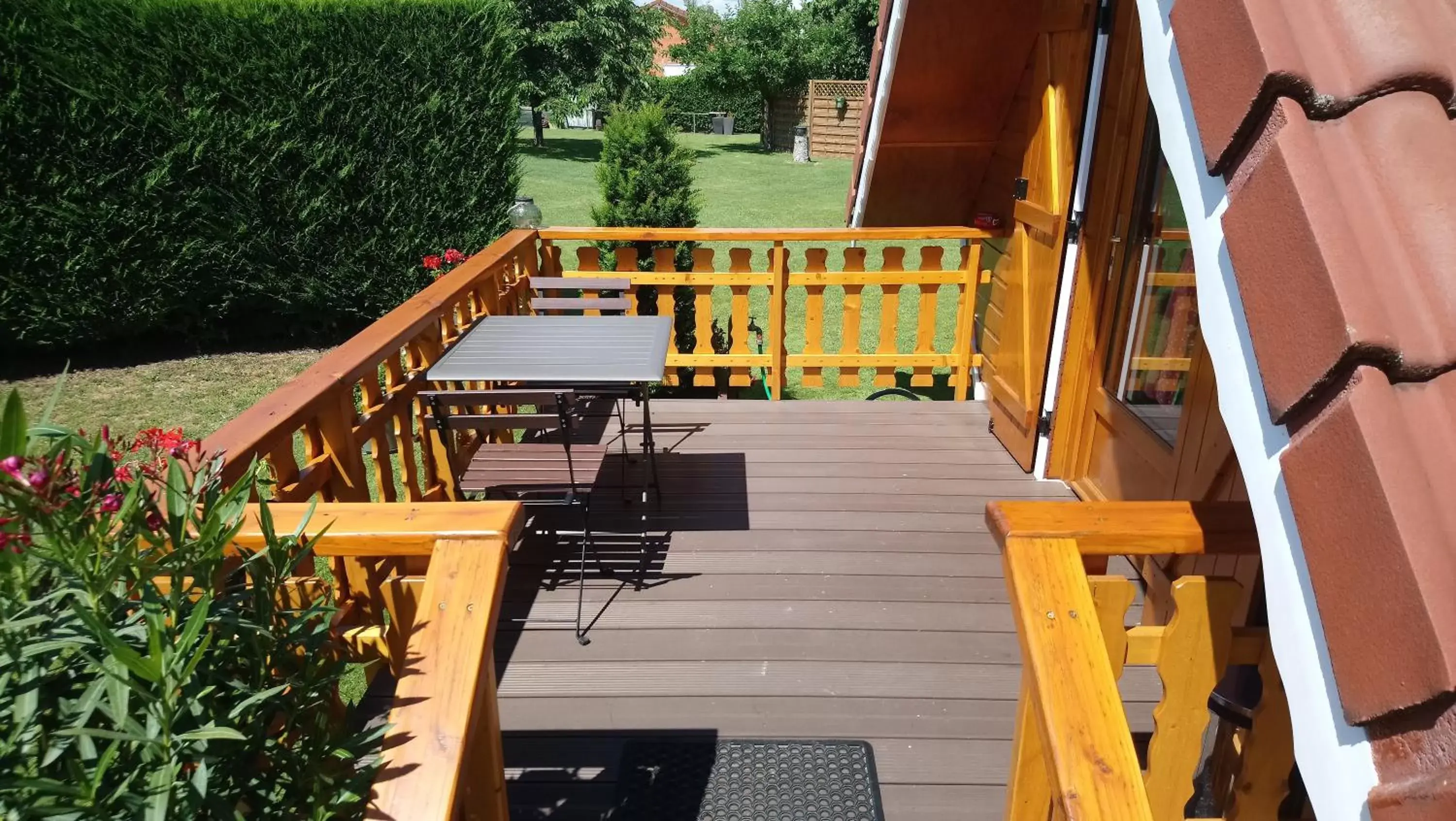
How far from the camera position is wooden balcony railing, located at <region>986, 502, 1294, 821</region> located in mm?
1263

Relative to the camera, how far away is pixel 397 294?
27.8 ft

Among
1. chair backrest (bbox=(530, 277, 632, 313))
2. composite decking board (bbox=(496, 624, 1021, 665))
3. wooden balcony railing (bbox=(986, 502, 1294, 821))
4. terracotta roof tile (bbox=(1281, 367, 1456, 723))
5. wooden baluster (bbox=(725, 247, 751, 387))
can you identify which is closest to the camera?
terracotta roof tile (bbox=(1281, 367, 1456, 723))

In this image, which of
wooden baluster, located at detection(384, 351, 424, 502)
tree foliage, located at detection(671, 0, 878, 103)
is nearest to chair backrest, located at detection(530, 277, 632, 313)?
wooden baluster, located at detection(384, 351, 424, 502)

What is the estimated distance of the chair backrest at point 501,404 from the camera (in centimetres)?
303

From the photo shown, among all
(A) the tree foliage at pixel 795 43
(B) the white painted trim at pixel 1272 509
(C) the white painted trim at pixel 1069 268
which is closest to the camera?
(B) the white painted trim at pixel 1272 509

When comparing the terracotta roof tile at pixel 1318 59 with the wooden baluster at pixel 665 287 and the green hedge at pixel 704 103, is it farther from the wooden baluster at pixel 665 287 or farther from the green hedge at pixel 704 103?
the green hedge at pixel 704 103

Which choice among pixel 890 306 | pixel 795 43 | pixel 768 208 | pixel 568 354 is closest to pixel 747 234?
pixel 890 306

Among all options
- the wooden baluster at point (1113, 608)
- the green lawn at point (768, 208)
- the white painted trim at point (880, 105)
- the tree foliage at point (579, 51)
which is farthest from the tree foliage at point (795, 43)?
the wooden baluster at point (1113, 608)

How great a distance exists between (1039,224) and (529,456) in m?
2.65

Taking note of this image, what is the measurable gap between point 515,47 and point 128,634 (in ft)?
28.4

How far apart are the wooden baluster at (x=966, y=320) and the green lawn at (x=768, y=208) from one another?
1273 mm

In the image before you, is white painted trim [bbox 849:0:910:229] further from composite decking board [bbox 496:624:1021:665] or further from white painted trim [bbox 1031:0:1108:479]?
composite decking board [bbox 496:624:1021:665]

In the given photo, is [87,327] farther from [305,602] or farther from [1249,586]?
[1249,586]

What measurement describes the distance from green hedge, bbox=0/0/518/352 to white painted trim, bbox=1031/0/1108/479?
6.25m
